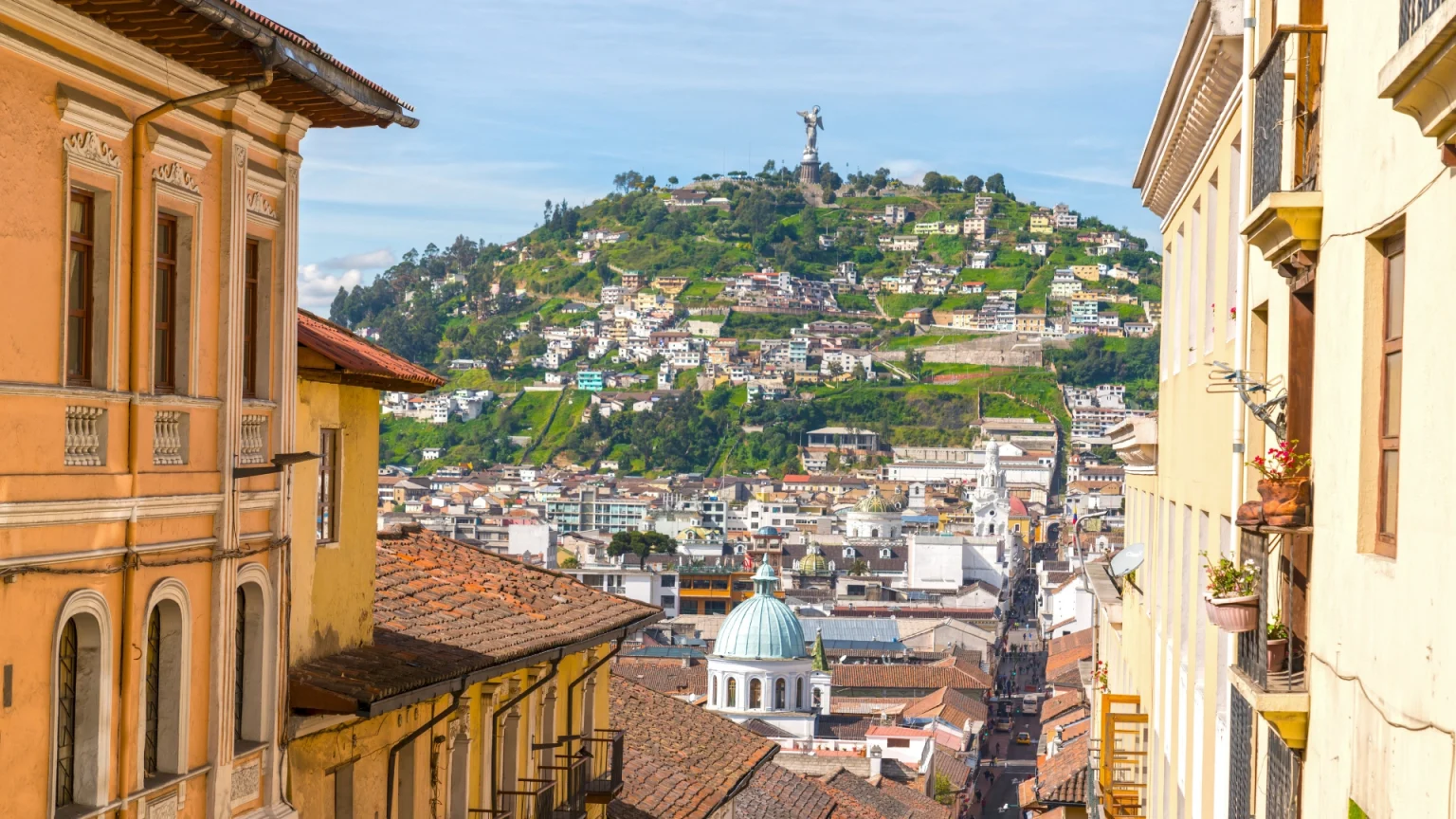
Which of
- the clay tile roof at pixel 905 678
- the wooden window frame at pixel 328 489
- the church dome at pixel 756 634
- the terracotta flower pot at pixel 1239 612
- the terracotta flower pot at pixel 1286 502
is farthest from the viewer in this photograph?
the clay tile roof at pixel 905 678

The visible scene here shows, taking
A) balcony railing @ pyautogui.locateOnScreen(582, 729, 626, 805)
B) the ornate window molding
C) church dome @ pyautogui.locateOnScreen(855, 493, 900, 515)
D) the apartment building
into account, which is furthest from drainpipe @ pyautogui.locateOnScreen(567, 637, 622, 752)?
church dome @ pyautogui.locateOnScreen(855, 493, 900, 515)

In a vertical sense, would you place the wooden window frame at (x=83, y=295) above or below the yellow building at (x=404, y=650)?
above

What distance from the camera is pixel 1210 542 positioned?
1259 centimetres

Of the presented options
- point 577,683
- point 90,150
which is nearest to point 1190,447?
point 577,683

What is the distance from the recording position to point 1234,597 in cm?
915

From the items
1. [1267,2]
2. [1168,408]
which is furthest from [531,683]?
[1267,2]

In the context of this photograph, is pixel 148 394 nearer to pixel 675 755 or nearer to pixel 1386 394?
pixel 1386 394

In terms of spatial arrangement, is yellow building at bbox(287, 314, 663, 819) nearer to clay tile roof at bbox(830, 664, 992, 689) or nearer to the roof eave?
the roof eave

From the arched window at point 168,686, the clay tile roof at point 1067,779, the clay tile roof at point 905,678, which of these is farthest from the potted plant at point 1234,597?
the clay tile roof at point 905,678

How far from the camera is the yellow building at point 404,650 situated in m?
12.0

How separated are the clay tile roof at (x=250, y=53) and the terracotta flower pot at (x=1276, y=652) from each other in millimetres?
5469

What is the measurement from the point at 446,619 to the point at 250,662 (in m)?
4.17

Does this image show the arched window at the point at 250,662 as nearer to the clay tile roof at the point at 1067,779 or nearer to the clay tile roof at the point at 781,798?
the clay tile roof at the point at 1067,779

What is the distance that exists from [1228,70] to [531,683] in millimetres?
8587
